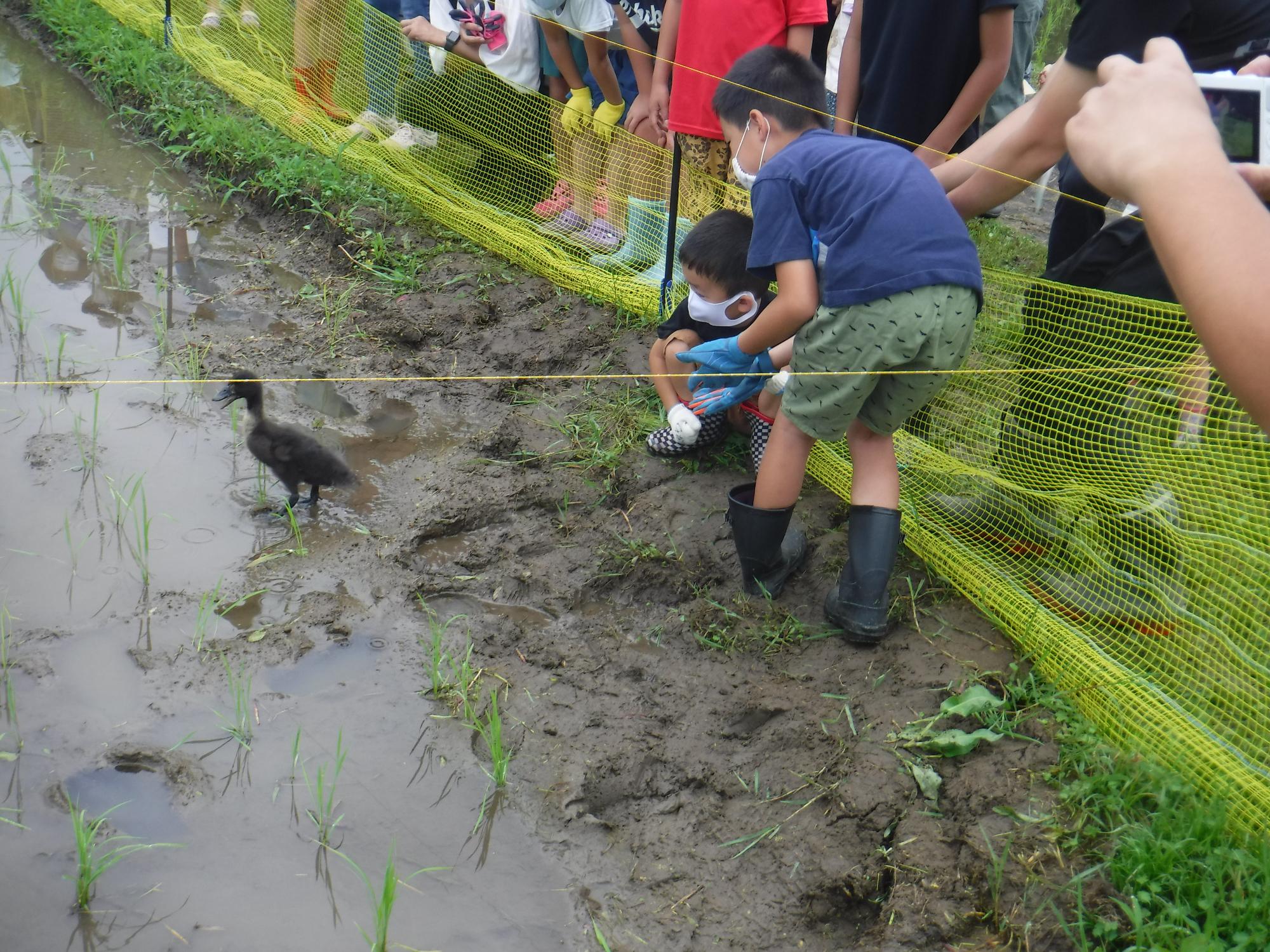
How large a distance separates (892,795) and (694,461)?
1.76 m

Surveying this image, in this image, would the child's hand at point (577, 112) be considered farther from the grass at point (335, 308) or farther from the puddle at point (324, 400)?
the puddle at point (324, 400)

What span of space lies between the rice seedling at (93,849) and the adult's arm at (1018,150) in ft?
9.50

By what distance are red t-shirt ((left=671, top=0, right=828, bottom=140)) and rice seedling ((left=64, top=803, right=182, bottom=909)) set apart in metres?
3.67

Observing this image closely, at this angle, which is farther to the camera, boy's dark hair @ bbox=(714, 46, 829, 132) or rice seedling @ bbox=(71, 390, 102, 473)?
rice seedling @ bbox=(71, 390, 102, 473)

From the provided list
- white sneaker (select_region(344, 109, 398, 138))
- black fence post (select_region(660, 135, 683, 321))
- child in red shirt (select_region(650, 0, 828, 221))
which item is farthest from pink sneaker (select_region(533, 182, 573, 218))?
white sneaker (select_region(344, 109, 398, 138))

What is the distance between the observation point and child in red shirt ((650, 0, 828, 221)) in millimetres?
4613

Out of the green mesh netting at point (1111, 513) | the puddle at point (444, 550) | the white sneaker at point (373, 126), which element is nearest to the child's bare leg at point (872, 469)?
the green mesh netting at point (1111, 513)

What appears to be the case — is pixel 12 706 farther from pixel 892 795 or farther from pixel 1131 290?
pixel 1131 290

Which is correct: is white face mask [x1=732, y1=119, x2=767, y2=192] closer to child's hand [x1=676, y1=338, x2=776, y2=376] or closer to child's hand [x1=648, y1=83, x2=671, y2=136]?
child's hand [x1=676, y1=338, x2=776, y2=376]

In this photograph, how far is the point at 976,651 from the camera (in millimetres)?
3129

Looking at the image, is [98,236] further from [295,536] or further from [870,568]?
[870,568]

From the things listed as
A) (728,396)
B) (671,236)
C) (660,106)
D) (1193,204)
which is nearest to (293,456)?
(728,396)

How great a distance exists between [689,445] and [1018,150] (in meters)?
1.68

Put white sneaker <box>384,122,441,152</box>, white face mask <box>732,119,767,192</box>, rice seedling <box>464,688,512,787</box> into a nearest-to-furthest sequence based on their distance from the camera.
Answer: rice seedling <box>464,688,512,787</box>, white face mask <box>732,119,767,192</box>, white sneaker <box>384,122,441,152</box>
